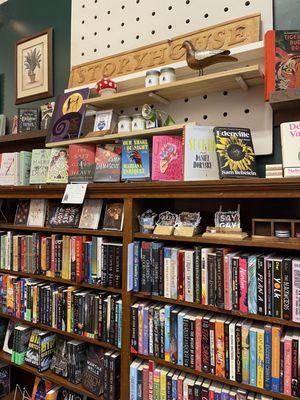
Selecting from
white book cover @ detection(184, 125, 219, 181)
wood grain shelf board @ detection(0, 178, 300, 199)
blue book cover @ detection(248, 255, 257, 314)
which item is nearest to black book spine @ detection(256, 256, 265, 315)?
blue book cover @ detection(248, 255, 257, 314)

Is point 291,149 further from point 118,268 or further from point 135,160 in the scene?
point 118,268

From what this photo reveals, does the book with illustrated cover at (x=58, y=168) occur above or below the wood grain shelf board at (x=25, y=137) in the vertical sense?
below

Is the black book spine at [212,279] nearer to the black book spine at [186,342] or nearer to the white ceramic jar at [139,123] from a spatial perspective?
the black book spine at [186,342]

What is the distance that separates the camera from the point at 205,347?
1.13 metres

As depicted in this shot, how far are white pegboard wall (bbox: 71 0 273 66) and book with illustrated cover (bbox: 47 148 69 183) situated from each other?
605mm

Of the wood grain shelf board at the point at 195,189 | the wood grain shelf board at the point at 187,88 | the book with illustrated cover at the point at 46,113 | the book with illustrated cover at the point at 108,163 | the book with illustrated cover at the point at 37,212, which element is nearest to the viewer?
the wood grain shelf board at the point at 195,189

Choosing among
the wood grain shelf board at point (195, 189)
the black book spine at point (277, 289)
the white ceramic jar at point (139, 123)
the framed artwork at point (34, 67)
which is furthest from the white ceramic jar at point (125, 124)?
the black book spine at point (277, 289)

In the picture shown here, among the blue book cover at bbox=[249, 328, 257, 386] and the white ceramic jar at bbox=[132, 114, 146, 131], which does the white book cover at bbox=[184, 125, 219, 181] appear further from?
the blue book cover at bbox=[249, 328, 257, 386]

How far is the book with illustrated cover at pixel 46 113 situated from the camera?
182cm

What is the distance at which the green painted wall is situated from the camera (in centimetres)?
186

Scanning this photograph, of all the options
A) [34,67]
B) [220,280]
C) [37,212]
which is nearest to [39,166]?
[37,212]

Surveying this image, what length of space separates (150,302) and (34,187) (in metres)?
0.81

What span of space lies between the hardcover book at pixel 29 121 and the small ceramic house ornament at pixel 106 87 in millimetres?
596

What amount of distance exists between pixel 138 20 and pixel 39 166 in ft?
3.03
